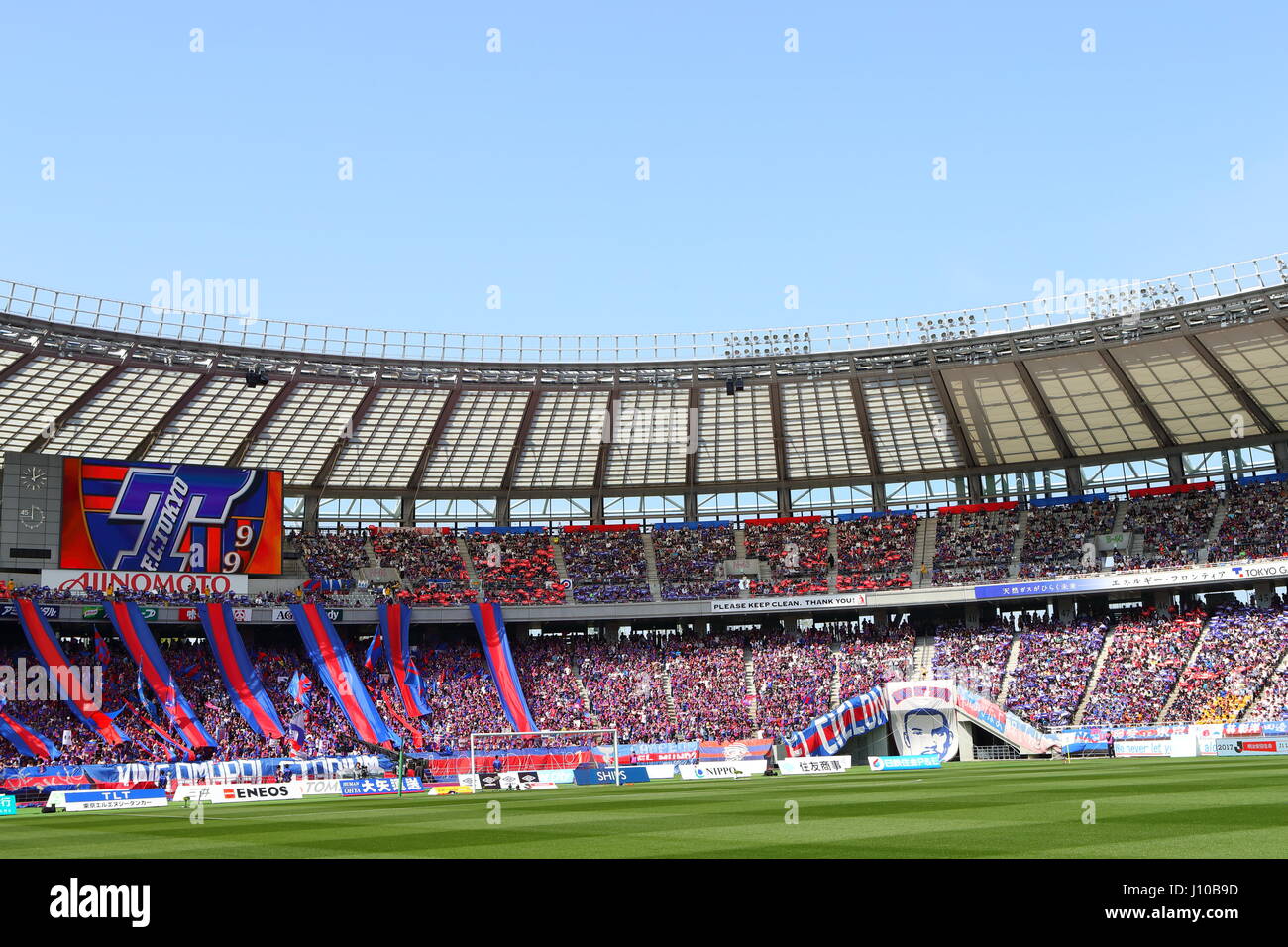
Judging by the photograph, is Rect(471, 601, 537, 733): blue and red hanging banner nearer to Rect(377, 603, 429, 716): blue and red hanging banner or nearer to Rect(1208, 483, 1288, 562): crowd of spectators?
Rect(377, 603, 429, 716): blue and red hanging banner

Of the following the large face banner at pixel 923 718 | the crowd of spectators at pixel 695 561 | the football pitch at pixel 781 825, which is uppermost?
the crowd of spectators at pixel 695 561

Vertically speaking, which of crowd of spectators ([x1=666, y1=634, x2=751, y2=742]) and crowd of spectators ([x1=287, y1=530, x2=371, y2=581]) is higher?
crowd of spectators ([x1=287, y1=530, x2=371, y2=581])

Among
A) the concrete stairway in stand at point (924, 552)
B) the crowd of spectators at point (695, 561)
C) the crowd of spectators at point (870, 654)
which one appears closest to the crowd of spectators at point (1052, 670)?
the crowd of spectators at point (870, 654)

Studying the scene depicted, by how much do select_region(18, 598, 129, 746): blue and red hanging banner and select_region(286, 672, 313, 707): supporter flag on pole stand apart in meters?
8.57

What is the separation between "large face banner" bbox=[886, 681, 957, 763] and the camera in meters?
56.5

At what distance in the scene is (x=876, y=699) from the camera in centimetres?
5806

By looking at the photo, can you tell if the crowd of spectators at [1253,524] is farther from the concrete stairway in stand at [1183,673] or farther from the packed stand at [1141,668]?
the concrete stairway in stand at [1183,673]

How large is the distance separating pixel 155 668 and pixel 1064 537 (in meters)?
50.8

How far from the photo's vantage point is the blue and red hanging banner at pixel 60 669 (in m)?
54.6

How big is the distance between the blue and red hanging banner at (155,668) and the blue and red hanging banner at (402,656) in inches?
425

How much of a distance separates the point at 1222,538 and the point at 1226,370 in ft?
37.7

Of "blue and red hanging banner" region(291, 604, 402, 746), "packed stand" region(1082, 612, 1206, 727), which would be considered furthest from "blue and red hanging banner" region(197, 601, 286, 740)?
"packed stand" region(1082, 612, 1206, 727)

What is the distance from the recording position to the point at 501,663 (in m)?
66.6
